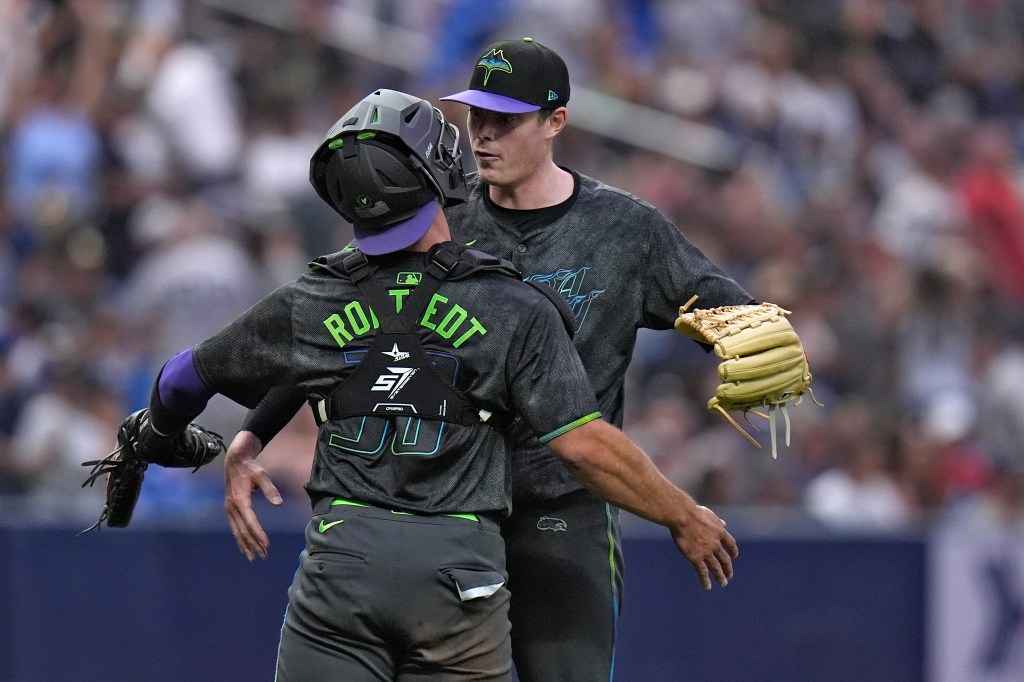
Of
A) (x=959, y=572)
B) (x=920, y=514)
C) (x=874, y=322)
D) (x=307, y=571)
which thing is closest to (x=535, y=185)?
(x=307, y=571)

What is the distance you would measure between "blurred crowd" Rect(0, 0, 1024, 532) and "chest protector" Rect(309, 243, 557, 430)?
4072mm

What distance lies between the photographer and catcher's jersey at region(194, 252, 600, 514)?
12.4 feet

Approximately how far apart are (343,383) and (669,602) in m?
4.28

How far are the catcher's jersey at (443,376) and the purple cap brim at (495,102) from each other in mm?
795

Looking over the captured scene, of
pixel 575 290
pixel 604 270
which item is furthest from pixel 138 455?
pixel 604 270

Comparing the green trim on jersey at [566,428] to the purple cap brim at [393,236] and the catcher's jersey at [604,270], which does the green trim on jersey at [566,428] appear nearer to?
the purple cap brim at [393,236]

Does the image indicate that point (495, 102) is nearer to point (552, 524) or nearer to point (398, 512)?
point (552, 524)

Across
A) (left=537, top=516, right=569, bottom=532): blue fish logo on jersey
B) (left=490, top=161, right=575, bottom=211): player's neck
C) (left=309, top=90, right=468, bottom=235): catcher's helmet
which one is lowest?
(left=537, top=516, right=569, bottom=532): blue fish logo on jersey

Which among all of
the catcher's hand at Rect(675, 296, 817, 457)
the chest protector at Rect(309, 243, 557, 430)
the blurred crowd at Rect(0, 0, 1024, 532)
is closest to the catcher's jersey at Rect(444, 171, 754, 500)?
the catcher's hand at Rect(675, 296, 817, 457)

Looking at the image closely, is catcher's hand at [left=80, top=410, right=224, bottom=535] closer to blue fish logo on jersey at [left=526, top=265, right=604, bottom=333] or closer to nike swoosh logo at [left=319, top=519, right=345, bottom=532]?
nike swoosh logo at [left=319, top=519, right=345, bottom=532]

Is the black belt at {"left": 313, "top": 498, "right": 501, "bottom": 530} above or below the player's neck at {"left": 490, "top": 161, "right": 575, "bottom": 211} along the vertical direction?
below

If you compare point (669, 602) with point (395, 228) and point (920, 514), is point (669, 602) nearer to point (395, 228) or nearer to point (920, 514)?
point (920, 514)

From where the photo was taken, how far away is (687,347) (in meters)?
10.1

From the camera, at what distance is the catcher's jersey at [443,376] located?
12.4ft
